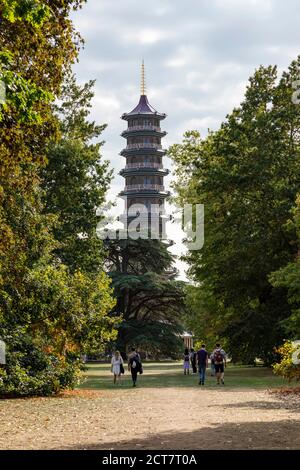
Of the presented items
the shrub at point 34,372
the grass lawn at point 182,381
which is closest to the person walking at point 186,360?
the grass lawn at point 182,381

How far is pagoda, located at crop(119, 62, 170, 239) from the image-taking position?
9575 centimetres

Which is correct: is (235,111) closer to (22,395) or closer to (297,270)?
(297,270)

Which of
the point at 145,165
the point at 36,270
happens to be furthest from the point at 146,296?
the point at 36,270

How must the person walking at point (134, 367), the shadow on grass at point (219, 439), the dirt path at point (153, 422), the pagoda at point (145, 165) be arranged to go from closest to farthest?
the shadow on grass at point (219, 439) < the dirt path at point (153, 422) < the person walking at point (134, 367) < the pagoda at point (145, 165)

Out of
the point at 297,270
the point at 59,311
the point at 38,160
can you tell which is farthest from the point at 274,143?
the point at 38,160

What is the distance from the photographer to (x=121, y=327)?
6109 cm

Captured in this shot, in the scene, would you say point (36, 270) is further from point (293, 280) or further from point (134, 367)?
point (293, 280)

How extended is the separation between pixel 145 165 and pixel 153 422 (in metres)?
83.3

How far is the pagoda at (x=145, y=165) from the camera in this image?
9575 centimetres

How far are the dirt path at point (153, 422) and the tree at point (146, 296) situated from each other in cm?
3869

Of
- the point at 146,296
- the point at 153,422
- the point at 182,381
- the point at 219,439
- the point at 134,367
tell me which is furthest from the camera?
the point at 146,296

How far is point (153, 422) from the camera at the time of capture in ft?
45.3

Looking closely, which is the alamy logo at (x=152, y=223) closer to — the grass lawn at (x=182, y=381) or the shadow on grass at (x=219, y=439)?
the grass lawn at (x=182, y=381)
